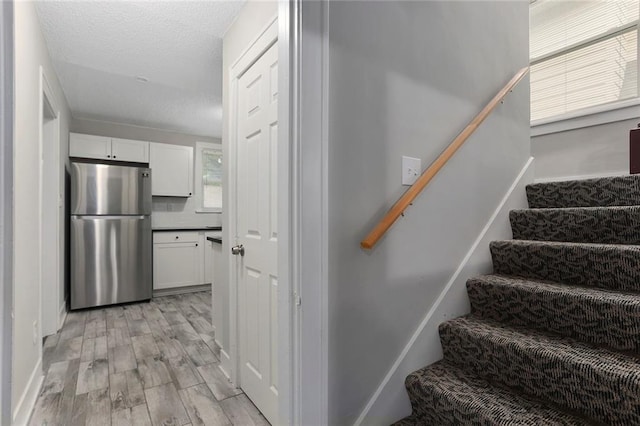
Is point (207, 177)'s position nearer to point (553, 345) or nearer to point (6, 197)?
point (6, 197)

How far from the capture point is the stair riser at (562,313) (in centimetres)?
117

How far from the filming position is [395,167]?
1379 millimetres

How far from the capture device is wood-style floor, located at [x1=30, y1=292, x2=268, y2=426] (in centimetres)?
182

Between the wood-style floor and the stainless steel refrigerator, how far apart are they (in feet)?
1.58

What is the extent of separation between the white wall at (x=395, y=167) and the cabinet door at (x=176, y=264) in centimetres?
404

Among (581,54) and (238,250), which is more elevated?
(581,54)

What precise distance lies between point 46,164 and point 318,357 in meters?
3.43

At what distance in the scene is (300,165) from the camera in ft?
3.69

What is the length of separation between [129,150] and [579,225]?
198 inches

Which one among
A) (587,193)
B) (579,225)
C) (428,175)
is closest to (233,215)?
(428,175)

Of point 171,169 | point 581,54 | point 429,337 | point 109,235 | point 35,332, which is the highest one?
point 581,54

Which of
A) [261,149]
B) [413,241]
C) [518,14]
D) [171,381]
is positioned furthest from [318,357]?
[518,14]

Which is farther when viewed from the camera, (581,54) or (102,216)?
(102,216)

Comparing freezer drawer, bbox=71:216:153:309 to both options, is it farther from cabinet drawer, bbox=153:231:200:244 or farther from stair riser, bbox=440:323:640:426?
stair riser, bbox=440:323:640:426
